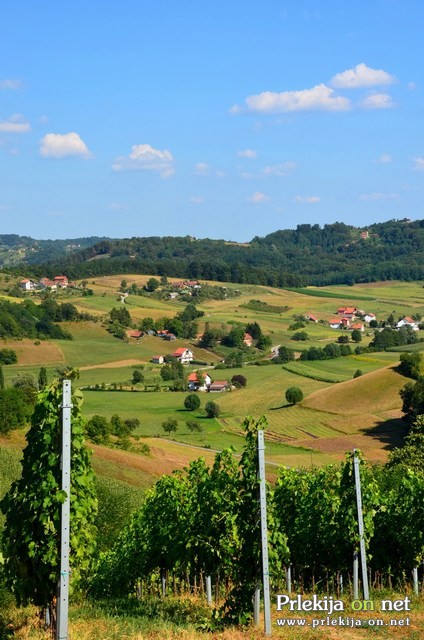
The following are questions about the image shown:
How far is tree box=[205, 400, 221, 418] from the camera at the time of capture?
9306 cm

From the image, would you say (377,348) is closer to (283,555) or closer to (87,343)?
(87,343)

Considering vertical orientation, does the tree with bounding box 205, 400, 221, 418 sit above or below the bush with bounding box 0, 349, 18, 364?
below

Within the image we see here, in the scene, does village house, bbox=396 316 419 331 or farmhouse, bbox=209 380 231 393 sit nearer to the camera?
farmhouse, bbox=209 380 231 393

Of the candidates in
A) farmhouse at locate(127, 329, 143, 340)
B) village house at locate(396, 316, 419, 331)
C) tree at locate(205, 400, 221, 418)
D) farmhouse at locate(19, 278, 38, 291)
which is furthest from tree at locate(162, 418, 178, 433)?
farmhouse at locate(19, 278, 38, 291)

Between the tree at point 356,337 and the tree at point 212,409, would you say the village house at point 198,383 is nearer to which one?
the tree at point 212,409

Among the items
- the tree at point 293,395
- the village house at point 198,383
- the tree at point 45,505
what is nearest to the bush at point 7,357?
the village house at point 198,383

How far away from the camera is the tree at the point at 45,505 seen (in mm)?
12539

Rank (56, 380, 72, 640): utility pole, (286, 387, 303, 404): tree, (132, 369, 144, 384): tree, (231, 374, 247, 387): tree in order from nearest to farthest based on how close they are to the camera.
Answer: (56, 380, 72, 640): utility pole → (286, 387, 303, 404): tree → (231, 374, 247, 387): tree → (132, 369, 144, 384): tree

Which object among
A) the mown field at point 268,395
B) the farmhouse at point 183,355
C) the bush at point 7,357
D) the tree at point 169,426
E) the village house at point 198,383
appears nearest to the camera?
the mown field at point 268,395

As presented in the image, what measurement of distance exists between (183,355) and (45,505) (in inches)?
4957

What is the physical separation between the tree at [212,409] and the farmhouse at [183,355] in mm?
43250

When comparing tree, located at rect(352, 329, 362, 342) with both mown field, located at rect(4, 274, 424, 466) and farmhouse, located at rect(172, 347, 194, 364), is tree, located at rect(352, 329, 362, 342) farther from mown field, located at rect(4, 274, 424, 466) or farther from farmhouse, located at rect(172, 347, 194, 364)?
farmhouse, located at rect(172, 347, 194, 364)

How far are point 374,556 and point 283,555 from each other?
9011 millimetres

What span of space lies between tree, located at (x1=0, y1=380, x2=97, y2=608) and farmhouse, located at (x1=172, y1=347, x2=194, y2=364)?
12315 centimetres
